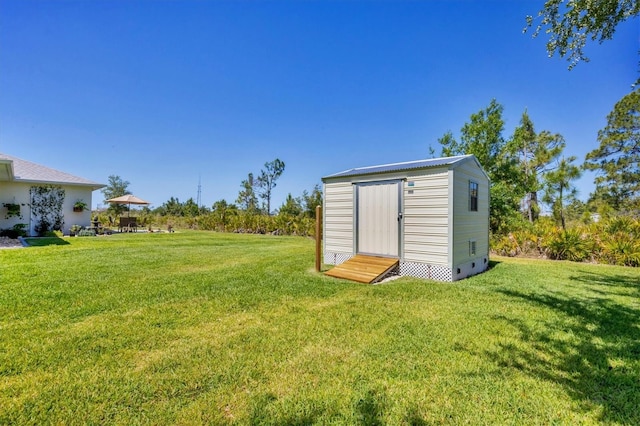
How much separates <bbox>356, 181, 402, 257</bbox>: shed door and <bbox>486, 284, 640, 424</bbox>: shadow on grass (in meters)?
3.00

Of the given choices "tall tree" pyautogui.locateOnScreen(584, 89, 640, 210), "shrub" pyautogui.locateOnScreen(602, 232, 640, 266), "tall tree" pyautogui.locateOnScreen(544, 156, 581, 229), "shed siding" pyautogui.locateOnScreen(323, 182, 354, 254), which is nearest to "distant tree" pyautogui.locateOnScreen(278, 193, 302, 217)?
"shed siding" pyautogui.locateOnScreen(323, 182, 354, 254)

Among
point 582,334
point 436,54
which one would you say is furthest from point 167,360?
point 436,54

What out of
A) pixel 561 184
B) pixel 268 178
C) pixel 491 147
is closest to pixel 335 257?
pixel 491 147

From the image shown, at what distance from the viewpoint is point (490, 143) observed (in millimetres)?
15078

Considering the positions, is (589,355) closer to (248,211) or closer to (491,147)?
(491,147)

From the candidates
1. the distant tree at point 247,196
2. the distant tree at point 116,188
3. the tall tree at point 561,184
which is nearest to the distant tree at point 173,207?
the distant tree at point 116,188

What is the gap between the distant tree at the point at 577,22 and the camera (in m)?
4.31

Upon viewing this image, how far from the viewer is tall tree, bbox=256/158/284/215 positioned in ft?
102

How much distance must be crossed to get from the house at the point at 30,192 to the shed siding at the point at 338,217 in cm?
1195

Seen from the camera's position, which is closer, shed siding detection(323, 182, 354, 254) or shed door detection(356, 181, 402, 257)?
shed door detection(356, 181, 402, 257)

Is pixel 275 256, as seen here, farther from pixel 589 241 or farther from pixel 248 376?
pixel 589 241

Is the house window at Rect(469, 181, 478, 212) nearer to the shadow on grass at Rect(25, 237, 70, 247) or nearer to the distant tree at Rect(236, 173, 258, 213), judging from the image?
the shadow on grass at Rect(25, 237, 70, 247)

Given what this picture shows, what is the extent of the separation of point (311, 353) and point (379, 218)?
4388mm

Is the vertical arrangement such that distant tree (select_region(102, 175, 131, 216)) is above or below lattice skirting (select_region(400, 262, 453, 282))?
above
